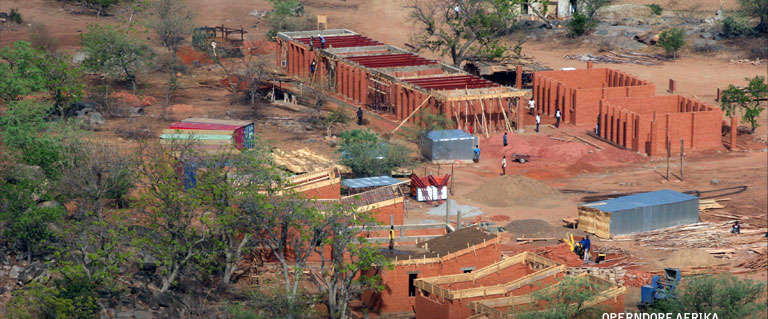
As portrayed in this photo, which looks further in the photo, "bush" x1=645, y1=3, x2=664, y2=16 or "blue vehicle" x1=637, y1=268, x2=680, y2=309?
"bush" x1=645, y1=3, x2=664, y2=16

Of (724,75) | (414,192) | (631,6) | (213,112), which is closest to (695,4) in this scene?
(631,6)

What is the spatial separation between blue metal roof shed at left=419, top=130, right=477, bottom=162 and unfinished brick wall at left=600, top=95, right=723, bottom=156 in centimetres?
774

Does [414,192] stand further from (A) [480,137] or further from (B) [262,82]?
(B) [262,82]

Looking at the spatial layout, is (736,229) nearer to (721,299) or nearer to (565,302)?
(721,299)

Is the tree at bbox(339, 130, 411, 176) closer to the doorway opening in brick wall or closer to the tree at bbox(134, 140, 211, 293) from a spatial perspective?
the doorway opening in brick wall

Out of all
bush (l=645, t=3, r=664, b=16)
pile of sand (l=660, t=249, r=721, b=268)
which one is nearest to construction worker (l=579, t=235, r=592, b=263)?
pile of sand (l=660, t=249, r=721, b=268)

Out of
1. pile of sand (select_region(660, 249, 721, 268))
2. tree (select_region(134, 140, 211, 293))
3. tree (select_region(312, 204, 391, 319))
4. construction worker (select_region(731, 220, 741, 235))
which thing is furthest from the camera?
construction worker (select_region(731, 220, 741, 235))

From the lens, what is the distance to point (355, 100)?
68688mm

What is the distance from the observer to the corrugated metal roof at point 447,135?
5609 centimetres

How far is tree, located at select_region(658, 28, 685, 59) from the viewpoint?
79.8m

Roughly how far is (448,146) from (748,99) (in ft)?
53.7

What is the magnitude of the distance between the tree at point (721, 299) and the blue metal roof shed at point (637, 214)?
1069cm

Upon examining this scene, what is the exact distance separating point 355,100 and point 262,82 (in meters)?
6.17

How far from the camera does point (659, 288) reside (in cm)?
3788
